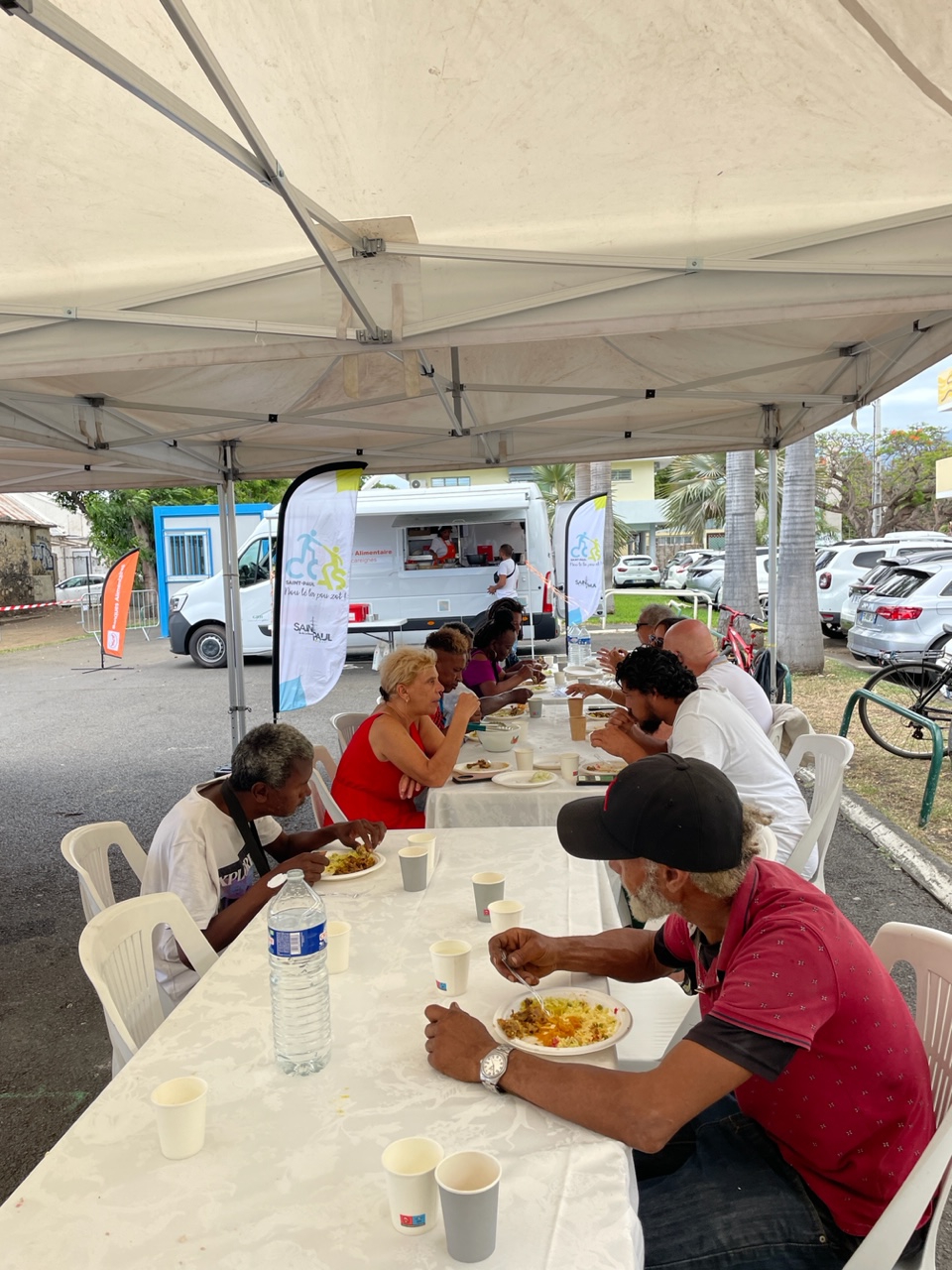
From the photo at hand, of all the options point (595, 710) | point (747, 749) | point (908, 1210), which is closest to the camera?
point (908, 1210)

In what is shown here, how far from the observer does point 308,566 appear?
19.1 feet

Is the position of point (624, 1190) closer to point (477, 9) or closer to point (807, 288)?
point (477, 9)

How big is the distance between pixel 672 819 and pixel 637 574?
113 feet

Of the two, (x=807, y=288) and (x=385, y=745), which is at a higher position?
(x=807, y=288)

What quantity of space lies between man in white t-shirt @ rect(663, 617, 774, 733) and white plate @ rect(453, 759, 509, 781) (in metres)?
1.09

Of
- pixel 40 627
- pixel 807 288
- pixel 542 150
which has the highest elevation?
pixel 542 150

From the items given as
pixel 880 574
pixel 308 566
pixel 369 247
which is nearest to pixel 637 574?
pixel 880 574

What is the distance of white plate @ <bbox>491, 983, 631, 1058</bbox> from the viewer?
1.70 metres

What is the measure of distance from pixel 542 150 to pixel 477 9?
539 mm

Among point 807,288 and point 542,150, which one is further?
point 807,288

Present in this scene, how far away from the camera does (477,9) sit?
1894 millimetres

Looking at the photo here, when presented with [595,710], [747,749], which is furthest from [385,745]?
[595,710]

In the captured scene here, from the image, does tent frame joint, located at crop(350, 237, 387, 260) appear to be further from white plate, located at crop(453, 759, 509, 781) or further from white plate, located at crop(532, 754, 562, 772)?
white plate, located at crop(532, 754, 562, 772)

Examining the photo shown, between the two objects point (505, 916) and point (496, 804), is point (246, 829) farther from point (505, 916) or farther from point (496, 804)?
point (496, 804)
